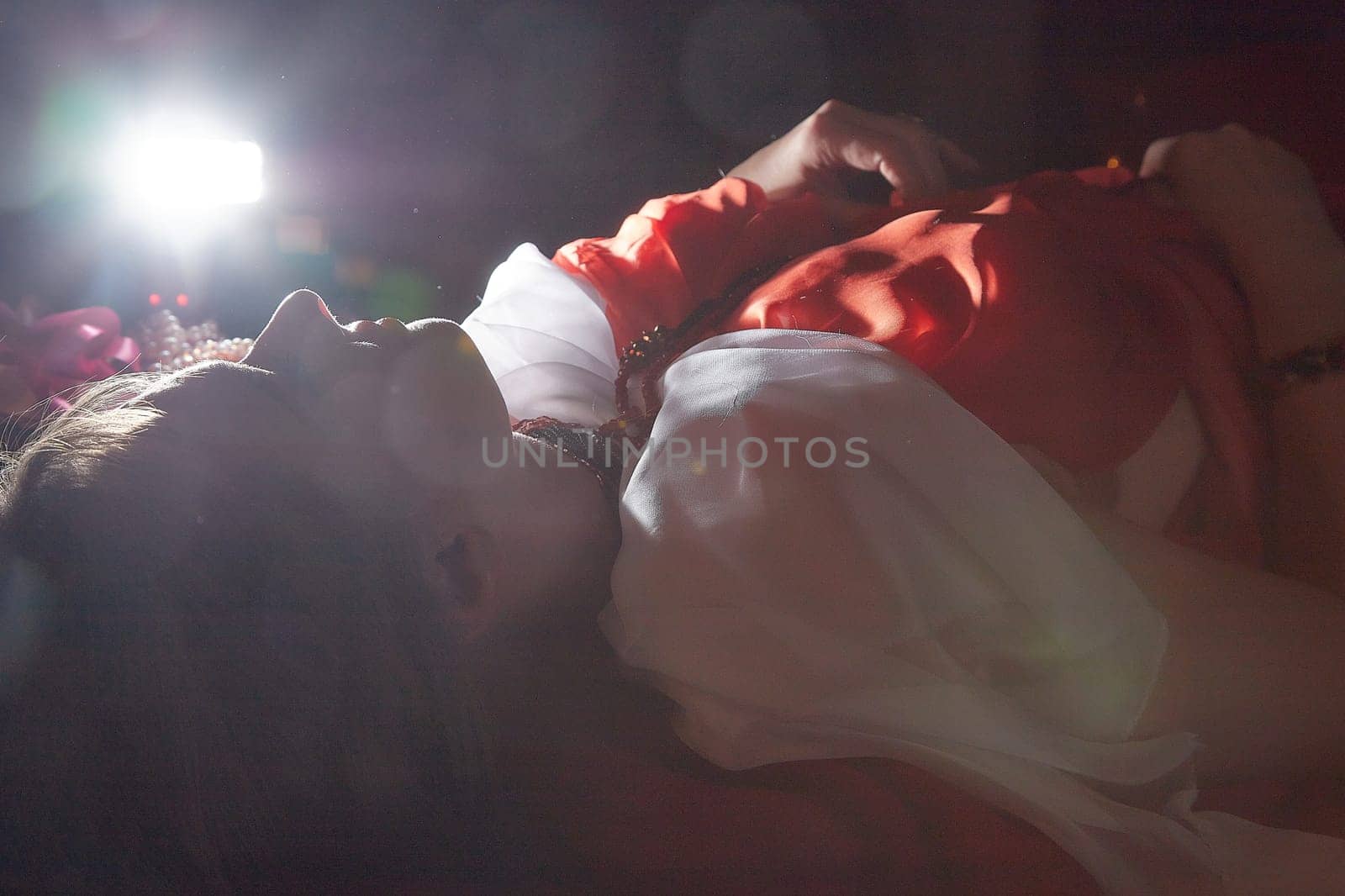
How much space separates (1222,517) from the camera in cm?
73

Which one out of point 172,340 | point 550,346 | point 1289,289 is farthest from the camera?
point 172,340

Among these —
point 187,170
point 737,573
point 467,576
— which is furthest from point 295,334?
point 187,170

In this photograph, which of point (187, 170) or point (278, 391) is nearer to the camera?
point (278, 391)

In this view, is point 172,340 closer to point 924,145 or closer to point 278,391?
point 278,391

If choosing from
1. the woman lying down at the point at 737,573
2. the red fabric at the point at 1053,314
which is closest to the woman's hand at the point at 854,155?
the red fabric at the point at 1053,314

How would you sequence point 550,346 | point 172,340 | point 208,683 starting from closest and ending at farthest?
1. point 208,683
2. point 550,346
3. point 172,340

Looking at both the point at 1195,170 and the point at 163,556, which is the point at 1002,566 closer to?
the point at 163,556

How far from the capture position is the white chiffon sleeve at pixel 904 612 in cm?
53

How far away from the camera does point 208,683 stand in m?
0.50

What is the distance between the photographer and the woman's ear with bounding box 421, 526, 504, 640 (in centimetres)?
61

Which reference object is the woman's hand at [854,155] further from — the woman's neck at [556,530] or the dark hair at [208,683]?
the dark hair at [208,683]

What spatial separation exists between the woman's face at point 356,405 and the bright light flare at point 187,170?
941mm

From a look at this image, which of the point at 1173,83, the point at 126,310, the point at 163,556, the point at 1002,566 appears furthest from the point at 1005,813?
the point at 126,310

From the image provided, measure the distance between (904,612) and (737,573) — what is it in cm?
11
